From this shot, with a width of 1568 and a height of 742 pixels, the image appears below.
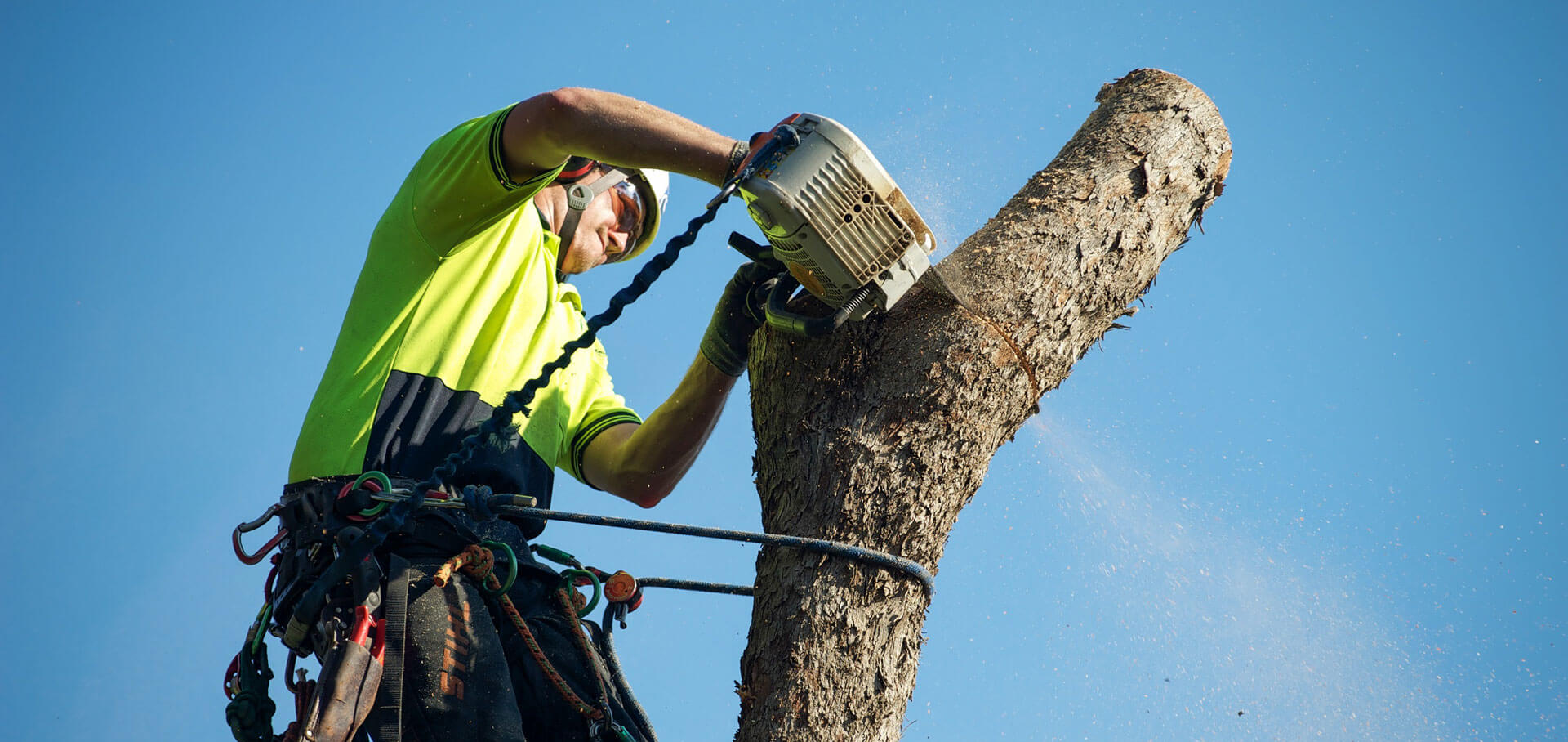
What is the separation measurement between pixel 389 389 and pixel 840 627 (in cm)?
123

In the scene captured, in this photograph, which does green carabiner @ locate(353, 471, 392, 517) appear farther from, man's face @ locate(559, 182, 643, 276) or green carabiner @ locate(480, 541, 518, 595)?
man's face @ locate(559, 182, 643, 276)

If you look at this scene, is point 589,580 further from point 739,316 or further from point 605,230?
point 605,230

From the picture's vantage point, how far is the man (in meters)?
2.48

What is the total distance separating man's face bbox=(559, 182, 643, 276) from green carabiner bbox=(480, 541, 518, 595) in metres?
1.45

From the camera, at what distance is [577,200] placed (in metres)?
3.81

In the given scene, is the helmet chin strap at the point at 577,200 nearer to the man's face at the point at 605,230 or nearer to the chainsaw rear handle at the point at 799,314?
the man's face at the point at 605,230

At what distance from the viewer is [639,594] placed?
9.21ft

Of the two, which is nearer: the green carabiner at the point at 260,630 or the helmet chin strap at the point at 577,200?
the green carabiner at the point at 260,630

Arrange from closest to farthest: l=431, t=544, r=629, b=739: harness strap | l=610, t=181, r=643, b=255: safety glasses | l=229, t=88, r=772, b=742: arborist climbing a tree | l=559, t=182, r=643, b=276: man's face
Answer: l=229, t=88, r=772, b=742: arborist climbing a tree < l=431, t=544, r=629, b=739: harness strap < l=559, t=182, r=643, b=276: man's face < l=610, t=181, r=643, b=255: safety glasses

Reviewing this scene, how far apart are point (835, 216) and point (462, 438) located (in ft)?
3.64

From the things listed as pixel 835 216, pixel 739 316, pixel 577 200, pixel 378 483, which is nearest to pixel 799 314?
pixel 835 216

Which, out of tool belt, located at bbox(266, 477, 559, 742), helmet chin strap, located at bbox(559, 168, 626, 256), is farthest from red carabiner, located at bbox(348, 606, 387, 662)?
helmet chin strap, located at bbox(559, 168, 626, 256)

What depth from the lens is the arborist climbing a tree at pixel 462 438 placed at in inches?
95.4

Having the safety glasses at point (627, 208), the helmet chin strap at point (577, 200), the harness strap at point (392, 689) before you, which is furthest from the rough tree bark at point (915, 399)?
the safety glasses at point (627, 208)
